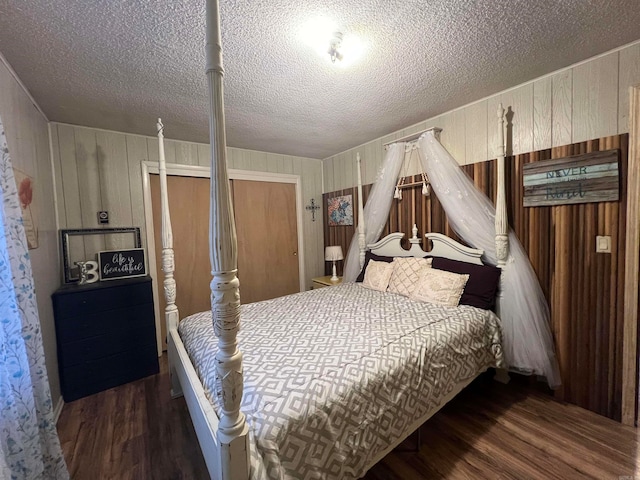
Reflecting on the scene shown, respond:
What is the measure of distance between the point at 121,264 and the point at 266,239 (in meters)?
1.68

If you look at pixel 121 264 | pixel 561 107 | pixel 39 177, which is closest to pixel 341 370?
pixel 561 107

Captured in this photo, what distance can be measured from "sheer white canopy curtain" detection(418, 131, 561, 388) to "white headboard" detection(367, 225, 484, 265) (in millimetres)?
83

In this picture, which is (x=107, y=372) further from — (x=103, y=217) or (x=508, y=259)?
(x=508, y=259)


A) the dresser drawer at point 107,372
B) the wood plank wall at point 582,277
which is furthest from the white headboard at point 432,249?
the dresser drawer at point 107,372

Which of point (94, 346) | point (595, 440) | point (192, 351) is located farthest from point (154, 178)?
point (595, 440)

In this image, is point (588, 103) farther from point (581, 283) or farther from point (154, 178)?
point (154, 178)

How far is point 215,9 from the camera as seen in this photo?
0.85 m

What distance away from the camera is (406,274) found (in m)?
2.57

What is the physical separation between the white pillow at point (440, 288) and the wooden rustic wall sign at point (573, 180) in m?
0.80

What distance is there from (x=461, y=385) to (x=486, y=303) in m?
0.66

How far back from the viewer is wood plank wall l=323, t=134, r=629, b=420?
1775 millimetres

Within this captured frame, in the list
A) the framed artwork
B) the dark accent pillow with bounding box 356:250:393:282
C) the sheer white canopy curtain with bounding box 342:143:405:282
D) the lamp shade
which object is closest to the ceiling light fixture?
the sheer white canopy curtain with bounding box 342:143:405:282

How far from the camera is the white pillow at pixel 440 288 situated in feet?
7.13

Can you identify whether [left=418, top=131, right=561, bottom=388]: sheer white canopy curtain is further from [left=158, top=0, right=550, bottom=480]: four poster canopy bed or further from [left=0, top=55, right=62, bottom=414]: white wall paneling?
[left=0, top=55, right=62, bottom=414]: white wall paneling
